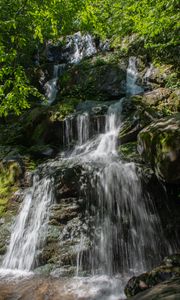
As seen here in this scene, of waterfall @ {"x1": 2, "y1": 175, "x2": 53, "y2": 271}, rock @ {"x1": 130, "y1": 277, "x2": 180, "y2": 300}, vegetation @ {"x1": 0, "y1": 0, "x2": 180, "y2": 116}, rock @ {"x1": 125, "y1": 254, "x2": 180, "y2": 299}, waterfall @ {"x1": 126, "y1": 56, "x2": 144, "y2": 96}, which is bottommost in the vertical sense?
waterfall @ {"x1": 2, "y1": 175, "x2": 53, "y2": 271}

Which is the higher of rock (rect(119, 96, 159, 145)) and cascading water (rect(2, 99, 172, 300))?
rock (rect(119, 96, 159, 145))

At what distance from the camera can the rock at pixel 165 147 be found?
6.08 metres

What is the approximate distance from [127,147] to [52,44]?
14.2 meters

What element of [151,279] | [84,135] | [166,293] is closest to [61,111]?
[84,135]

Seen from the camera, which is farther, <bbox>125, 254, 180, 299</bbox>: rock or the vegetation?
the vegetation

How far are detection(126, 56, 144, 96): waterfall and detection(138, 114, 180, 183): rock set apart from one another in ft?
21.4

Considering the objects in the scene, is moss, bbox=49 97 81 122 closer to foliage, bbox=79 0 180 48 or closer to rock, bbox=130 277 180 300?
foliage, bbox=79 0 180 48

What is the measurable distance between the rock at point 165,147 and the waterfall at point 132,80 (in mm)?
6532

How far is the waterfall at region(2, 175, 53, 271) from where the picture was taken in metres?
6.90

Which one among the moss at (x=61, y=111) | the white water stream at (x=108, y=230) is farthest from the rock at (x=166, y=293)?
the moss at (x=61, y=111)

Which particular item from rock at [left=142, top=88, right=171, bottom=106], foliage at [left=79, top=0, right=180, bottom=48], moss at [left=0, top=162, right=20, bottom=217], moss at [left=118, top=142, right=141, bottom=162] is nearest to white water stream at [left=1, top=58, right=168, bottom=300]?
moss at [left=118, top=142, right=141, bottom=162]

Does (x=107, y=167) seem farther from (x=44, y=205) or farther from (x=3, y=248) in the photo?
(x=3, y=248)

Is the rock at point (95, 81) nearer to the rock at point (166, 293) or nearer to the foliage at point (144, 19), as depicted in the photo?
the foliage at point (144, 19)

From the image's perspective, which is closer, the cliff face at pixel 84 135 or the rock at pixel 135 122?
the cliff face at pixel 84 135
